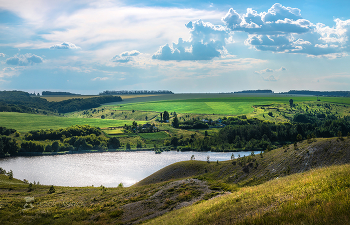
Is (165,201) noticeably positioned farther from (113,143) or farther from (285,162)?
(113,143)

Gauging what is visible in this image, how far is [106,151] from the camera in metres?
162

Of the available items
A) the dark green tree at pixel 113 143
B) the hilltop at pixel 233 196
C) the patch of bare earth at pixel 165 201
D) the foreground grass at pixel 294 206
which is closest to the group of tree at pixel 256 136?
the dark green tree at pixel 113 143

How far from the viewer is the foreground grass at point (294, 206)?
40.7ft

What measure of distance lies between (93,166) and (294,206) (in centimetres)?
12257

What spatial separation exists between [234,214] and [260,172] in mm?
29110

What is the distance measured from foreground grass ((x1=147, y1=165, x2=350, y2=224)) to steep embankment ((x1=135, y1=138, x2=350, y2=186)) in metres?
21.2

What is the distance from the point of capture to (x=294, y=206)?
14.1 metres

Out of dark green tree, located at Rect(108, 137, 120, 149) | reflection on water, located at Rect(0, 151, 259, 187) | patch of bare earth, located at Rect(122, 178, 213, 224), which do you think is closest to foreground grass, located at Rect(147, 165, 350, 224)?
patch of bare earth, located at Rect(122, 178, 213, 224)

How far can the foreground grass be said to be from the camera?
12414 millimetres

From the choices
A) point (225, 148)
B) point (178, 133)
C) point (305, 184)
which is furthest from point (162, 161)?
point (305, 184)

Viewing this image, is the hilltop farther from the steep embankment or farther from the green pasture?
the green pasture

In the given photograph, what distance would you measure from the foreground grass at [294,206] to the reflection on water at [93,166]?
7693 cm

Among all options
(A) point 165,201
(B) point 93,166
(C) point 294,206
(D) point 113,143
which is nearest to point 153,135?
(D) point 113,143

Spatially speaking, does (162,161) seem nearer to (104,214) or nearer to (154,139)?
(154,139)
